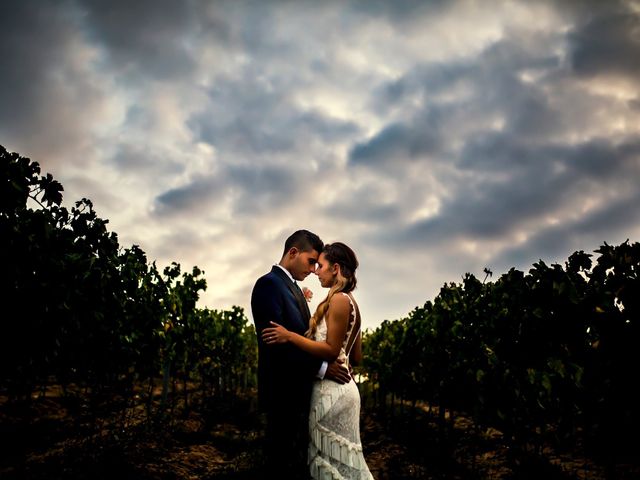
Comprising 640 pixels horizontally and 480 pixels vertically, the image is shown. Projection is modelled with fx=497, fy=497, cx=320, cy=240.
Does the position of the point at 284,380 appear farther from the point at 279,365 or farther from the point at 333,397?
the point at 333,397

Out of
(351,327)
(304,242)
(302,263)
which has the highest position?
(304,242)

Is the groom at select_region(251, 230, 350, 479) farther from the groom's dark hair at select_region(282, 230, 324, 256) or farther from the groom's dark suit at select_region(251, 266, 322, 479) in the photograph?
the groom's dark hair at select_region(282, 230, 324, 256)

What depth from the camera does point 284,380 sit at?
3.91 metres

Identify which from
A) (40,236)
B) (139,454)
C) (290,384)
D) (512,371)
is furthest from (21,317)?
(512,371)

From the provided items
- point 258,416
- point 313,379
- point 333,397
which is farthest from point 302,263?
point 258,416

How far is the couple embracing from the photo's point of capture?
3.73 meters

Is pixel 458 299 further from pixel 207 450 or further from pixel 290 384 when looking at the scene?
pixel 290 384

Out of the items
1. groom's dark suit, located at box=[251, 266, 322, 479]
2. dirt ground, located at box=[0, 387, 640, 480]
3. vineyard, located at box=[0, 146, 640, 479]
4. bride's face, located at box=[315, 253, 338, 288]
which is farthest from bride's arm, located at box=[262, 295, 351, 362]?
dirt ground, located at box=[0, 387, 640, 480]

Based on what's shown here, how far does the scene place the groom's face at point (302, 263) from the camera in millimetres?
4512

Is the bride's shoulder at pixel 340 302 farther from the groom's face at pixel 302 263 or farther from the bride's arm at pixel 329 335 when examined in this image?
the groom's face at pixel 302 263

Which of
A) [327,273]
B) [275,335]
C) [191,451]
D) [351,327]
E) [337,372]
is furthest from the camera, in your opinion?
[191,451]

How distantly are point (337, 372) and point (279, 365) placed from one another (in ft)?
1.50

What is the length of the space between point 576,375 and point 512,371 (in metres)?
1.52

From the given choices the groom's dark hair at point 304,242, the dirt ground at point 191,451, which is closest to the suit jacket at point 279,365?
the groom's dark hair at point 304,242
